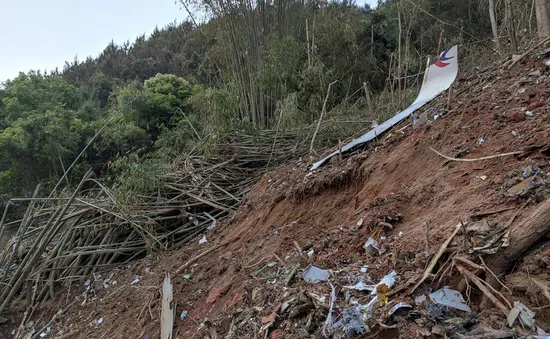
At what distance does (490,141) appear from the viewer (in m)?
2.19

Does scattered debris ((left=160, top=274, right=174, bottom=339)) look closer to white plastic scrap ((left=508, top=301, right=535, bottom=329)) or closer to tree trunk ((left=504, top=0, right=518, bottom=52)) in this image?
white plastic scrap ((left=508, top=301, right=535, bottom=329))

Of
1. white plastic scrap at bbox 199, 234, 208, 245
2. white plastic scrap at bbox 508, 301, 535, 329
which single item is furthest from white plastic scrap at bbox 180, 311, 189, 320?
white plastic scrap at bbox 508, 301, 535, 329

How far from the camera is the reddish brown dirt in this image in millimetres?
1564

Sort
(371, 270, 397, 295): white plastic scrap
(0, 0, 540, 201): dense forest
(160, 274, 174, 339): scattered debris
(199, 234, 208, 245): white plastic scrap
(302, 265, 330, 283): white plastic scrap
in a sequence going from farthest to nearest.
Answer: (0, 0, 540, 201): dense forest < (199, 234, 208, 245): white plastic scrap < (160, 274, 174, 339): scattered debris < (302, 265, 330, 283): white plastic scrap < (371, 270, 397, 295): white plastic scrap

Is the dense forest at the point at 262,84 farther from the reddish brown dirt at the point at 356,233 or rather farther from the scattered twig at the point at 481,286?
the scattered twig at the point at 481,286

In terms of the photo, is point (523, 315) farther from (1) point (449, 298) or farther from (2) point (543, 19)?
(2) point (543, 19)

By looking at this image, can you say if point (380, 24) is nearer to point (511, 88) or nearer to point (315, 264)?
point (511, 88)

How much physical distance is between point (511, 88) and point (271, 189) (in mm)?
2041

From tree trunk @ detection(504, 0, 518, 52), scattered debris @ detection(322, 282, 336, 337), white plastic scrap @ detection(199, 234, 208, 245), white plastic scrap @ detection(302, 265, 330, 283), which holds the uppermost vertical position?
tree trunk @ detection(504, 0, 518, 52)

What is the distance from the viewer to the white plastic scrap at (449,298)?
1.32m

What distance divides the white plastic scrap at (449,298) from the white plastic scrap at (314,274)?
53 cm

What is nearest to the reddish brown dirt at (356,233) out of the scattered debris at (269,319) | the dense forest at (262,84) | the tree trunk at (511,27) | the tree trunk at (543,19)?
the scattered debris at (269,319)

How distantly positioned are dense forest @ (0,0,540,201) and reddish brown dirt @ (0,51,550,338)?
3.98 ft

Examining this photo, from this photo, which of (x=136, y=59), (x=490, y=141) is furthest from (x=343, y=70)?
(x=136, y=59)
